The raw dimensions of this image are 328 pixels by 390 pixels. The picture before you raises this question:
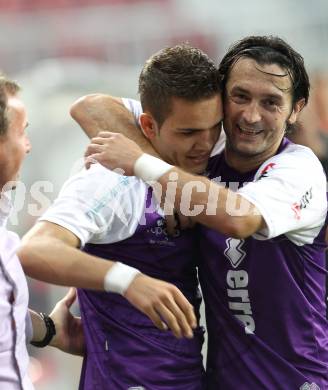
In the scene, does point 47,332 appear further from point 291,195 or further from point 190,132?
point 291,195

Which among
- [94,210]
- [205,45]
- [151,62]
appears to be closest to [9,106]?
Result: [94,210]

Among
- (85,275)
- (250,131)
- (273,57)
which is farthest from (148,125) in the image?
(85,275)

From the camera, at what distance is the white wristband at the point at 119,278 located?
2414mm

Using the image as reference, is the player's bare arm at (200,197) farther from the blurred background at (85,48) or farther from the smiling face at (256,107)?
the blurred background at (85,48)

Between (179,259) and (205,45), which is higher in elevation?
(205,45)

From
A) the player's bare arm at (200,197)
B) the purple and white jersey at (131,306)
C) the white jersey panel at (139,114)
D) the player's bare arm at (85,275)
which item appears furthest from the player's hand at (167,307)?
the white jersey panel at (139,114)

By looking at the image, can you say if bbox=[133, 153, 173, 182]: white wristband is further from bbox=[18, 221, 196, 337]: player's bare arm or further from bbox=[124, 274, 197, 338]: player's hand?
bbox=[124, 274, 197, 338]: player's hand

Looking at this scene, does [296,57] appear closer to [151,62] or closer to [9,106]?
[151,62]

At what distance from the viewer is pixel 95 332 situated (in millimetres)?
2883

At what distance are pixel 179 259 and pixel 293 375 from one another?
20.4 inches

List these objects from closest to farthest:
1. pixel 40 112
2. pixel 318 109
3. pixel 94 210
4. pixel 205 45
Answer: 1. pixel 94 210
2. pixel 318 109
3. pixel 40 112
4. pixel 205 45

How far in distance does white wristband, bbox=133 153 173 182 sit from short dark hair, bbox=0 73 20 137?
40 cm

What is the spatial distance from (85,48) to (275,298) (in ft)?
15.4

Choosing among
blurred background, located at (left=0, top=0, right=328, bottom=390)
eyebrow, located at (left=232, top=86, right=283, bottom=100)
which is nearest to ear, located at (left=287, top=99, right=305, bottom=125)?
eyebrow, located at (left=232, top=86, right=283, bottom=100)
